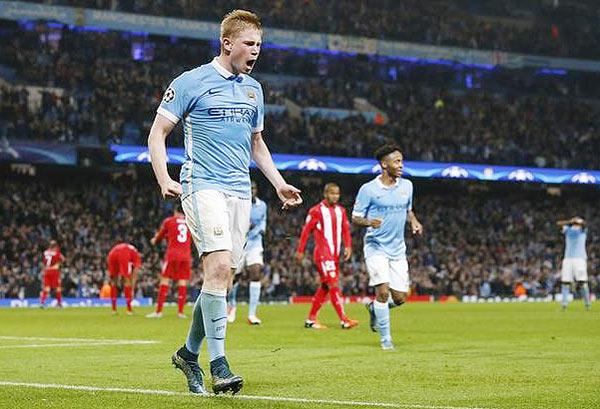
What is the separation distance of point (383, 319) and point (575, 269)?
55.8 feet

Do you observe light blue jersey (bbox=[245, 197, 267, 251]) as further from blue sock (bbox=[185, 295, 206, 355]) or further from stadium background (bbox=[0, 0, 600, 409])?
blue sock (bbox=[185, 295, 206, 355])

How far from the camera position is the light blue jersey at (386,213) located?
1555 centimetres

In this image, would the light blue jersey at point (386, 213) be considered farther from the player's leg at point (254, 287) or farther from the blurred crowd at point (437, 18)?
the blurred crowd at point (437, 18)

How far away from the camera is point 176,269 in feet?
82.6

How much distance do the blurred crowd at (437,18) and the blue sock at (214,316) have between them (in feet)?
143

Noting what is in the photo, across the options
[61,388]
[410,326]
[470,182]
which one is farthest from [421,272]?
[61,388]

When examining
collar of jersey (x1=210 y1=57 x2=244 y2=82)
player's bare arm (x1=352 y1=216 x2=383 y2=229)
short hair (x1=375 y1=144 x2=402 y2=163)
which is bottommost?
player's bare arm (x1=352 y1=216 x2=383 y2=229)

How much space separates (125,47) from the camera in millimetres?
53031

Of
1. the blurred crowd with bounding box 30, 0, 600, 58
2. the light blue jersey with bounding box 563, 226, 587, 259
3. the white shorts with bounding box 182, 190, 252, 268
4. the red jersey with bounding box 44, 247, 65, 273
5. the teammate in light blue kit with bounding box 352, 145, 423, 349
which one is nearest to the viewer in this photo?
the white shorts with bounding box 182, 190, 252, 268

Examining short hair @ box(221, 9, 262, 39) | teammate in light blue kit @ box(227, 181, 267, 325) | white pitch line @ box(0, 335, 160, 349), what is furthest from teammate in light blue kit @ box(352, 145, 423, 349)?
teammate in light blue kit @ box(227, 181, 267, 325)

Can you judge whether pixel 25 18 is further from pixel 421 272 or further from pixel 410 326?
pixel 410 326

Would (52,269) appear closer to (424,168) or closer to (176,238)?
(176,238)

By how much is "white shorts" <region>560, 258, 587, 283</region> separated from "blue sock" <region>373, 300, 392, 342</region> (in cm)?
1667

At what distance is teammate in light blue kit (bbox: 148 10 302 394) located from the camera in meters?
8.45
